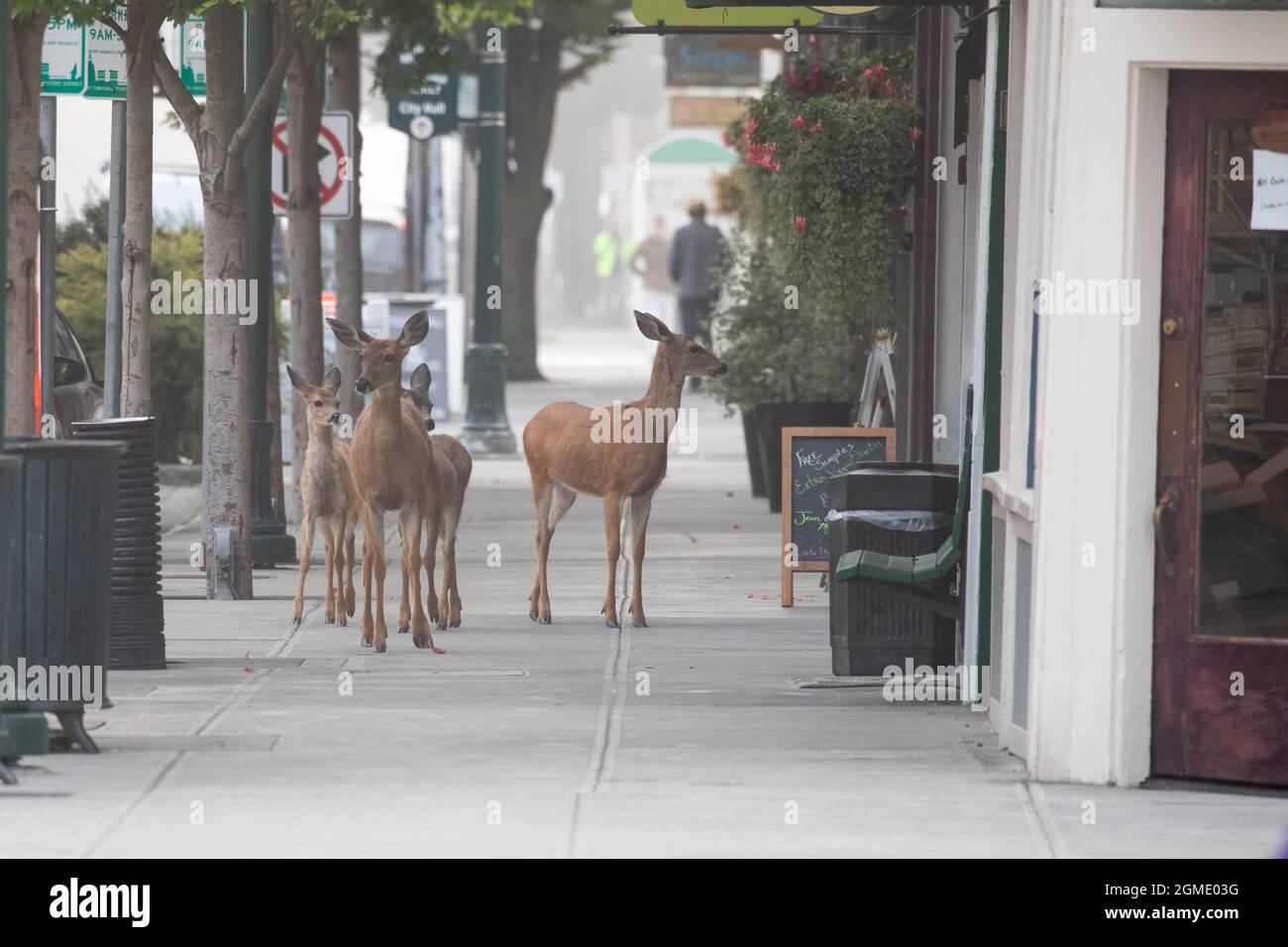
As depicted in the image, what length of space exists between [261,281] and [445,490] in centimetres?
357

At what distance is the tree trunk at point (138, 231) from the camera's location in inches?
566

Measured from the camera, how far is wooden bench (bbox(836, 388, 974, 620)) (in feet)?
34.7

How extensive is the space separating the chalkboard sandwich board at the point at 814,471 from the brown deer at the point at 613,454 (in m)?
0.79

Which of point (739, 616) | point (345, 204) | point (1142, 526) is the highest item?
point (345, 204)

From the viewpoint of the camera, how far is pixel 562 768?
9.05 m

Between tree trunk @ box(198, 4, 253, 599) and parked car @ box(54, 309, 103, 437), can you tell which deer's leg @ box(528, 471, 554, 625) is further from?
parked car @ box(54, 309, 103, 437)

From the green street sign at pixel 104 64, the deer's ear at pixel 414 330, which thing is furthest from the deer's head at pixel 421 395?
the green street sign at pixel 104 64

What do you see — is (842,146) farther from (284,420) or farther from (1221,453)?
(284,420)

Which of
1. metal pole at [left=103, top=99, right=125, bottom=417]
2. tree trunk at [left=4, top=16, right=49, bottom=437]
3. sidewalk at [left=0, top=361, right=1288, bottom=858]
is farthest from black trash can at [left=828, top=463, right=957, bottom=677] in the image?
metal pole at [left=103, top=99, right=125, bottom=417]

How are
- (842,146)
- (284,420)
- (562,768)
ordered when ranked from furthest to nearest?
1. (284,420)
2. (842,146)
3. (562,768)

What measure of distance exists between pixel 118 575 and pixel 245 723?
5.14ft

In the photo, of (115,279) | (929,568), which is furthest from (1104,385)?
(115,279)

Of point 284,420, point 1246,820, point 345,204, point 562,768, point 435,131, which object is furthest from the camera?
point 435,131
